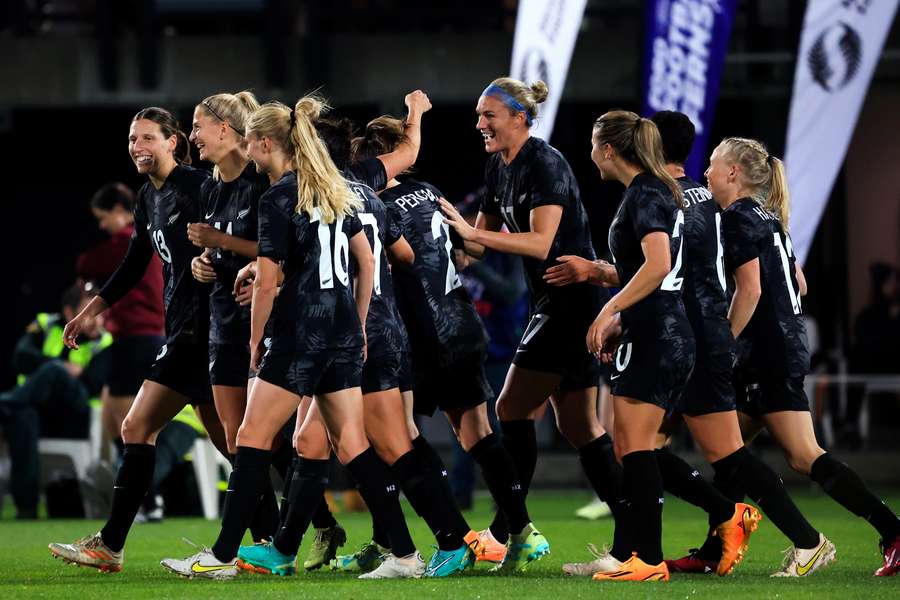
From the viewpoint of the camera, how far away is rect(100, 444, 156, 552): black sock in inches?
257

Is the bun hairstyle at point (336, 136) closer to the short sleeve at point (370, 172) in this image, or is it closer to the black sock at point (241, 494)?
the short sleeve at point (370, 172)

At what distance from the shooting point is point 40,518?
436 inches

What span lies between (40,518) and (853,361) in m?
8.50

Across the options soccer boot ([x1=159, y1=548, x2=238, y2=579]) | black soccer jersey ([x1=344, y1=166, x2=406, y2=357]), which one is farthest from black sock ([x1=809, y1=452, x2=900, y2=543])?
soccer boot ([x1=159, y1=548, x2=238, y2=579])

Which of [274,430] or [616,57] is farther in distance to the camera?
[616,57]

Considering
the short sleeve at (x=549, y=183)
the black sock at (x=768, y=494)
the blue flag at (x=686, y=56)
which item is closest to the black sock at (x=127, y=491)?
the short sleeve at (x=549, y=183)

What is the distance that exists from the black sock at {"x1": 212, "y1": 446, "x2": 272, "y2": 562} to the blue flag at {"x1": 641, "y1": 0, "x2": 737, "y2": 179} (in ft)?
19.0

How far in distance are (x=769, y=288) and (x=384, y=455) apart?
1.73 metres

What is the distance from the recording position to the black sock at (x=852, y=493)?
6.45 metres

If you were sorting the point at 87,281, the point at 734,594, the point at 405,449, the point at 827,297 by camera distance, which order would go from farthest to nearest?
the point at 827,297
the point at 87,281
the point at 405,449
the point at 734,594

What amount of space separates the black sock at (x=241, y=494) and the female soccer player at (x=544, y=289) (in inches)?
50.9

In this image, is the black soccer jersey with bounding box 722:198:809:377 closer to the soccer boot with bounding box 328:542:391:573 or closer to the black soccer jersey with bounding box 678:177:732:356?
the black soccer jersey with bounding box 678:177:732:356

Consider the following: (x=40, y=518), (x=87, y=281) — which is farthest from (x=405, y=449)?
(x=40, y=518)

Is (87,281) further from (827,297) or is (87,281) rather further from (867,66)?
(827,297)
